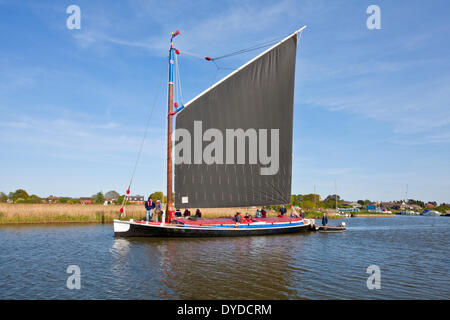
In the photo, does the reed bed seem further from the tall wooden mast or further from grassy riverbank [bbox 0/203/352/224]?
the tall wooden mast

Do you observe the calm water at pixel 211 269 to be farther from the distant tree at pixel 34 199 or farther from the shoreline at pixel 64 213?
the distant tree at pixel 34 199

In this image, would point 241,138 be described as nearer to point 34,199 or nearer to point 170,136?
point 170,136

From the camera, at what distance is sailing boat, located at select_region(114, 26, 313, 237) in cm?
2356

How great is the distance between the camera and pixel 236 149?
2520 centimetres

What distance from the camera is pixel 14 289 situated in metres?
10.3

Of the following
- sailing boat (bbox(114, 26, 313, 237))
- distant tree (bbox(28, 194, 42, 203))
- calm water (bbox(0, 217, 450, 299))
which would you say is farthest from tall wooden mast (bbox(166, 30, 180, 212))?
distant tree (bbox(28, 194, 42, 203))

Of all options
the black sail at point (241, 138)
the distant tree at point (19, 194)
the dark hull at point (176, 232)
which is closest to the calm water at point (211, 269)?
the dark hull at point (176, 232)

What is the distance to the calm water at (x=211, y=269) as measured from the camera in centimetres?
1041

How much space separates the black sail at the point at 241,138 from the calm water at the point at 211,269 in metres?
4.83

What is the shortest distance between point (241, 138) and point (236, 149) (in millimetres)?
1110
